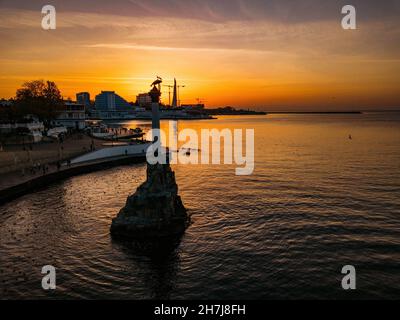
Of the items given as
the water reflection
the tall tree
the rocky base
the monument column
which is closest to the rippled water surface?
the water reflection

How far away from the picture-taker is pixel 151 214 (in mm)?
27953

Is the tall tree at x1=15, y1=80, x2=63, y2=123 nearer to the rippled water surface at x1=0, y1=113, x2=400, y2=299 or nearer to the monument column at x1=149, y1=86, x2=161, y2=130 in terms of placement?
the rippled water surface at x1=0, y1=113, x2=400, y2=299

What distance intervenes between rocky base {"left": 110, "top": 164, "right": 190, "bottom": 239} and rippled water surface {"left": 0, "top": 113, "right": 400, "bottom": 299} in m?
1.43

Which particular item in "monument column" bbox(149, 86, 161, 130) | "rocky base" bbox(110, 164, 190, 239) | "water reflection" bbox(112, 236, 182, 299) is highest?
"monument column" bbox(149, 86, 161, 130)

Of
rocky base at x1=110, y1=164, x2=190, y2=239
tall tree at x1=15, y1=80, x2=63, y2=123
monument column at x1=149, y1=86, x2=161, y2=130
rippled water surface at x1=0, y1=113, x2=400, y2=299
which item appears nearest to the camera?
rippled water surface at x1=0, y1=113, x2=400, y2=299

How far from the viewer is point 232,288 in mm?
19422

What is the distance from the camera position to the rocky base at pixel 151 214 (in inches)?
1074

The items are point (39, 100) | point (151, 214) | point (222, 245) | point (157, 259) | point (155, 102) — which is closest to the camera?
point (157, 259)

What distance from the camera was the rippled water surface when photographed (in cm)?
1964

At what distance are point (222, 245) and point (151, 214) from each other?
23.0 ft

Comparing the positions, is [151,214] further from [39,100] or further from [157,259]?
[39,100]

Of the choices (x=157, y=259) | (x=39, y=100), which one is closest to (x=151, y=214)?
(x=157, y=259)

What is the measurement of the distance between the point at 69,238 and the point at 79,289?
27.9 feet
